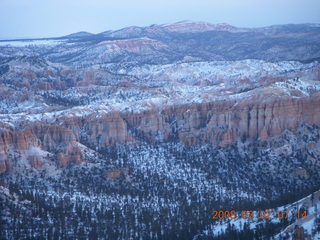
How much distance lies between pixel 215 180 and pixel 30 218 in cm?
2568

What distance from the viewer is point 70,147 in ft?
249

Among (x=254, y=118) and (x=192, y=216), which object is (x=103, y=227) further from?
(x=254, y=118)

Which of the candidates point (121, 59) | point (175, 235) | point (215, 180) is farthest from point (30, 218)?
point (121, 59)

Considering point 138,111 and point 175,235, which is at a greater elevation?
point 138,111
